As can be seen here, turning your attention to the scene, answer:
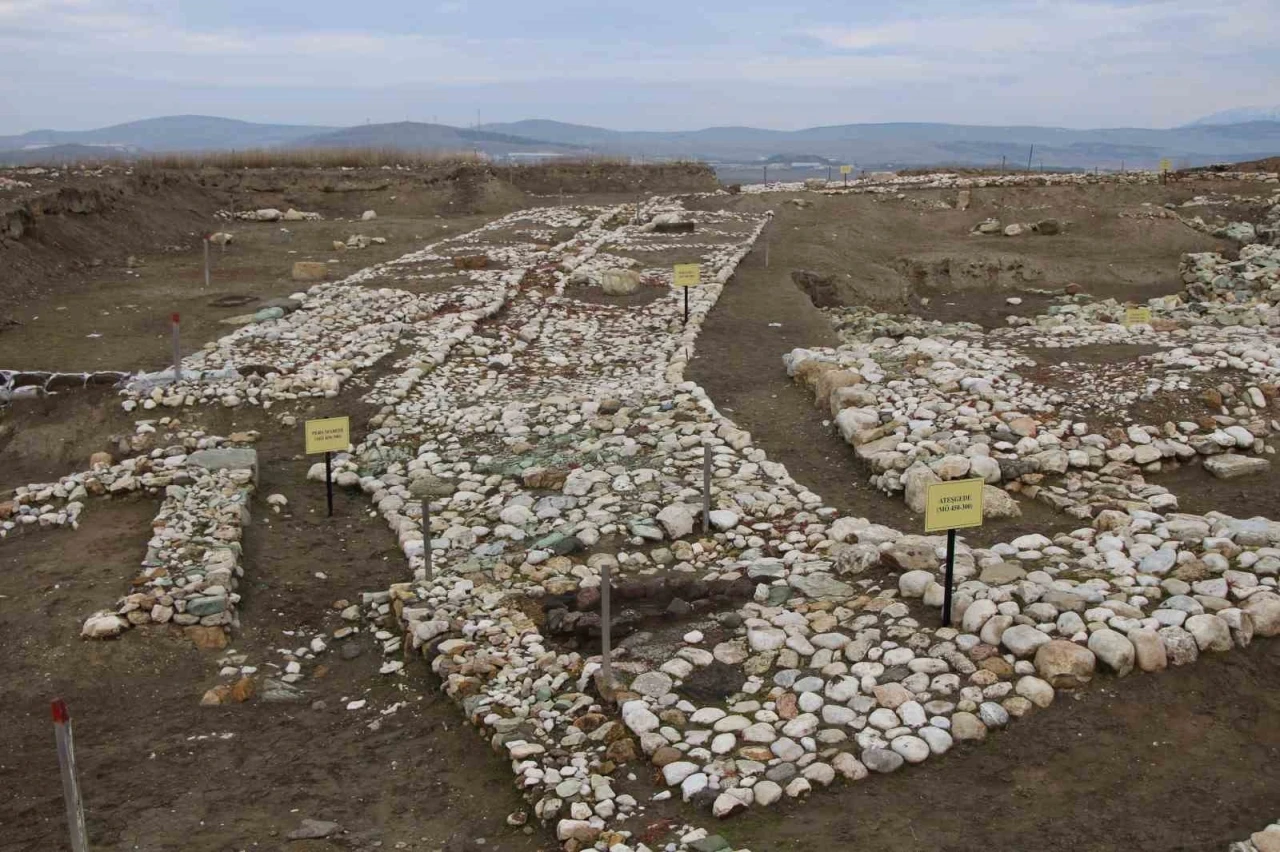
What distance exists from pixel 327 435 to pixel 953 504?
5.61m

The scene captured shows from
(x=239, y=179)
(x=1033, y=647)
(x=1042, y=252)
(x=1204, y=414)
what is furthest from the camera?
(x=239, y=179)

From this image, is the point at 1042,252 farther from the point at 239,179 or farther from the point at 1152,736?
the point at 239,179

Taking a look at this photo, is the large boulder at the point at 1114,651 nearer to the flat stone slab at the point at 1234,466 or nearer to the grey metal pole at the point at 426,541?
the flat stone slab at the point at 1234,466

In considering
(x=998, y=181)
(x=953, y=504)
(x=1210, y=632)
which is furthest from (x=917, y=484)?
(x=998, y=181)

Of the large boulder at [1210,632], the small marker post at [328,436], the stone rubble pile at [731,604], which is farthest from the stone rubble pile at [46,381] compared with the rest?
the large boulder at [1210,632]

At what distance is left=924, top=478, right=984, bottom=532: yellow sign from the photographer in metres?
6.00

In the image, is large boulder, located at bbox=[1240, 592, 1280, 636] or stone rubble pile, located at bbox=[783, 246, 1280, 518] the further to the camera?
stone rubble pile, located at bbox=[783, 246, 1280, 518]

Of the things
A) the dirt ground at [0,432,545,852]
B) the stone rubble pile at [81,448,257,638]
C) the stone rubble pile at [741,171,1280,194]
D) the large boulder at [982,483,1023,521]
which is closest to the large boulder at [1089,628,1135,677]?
the large boulder at [982,483,1023,521]

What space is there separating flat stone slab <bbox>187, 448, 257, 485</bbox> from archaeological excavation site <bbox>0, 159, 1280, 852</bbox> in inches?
3.1

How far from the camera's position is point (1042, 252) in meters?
23.1

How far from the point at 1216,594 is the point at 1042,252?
1886 centimetres

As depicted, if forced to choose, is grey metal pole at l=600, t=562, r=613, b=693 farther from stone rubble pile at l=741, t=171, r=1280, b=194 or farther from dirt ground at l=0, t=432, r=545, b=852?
stone rubble pile at l=741, t=171, r=1280, b=194

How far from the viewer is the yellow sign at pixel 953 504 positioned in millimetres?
6000

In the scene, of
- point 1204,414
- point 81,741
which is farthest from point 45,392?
point 1204,414
